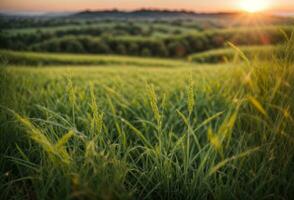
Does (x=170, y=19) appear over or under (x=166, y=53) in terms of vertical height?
over

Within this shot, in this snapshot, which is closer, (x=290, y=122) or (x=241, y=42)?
(x=290, y=122)

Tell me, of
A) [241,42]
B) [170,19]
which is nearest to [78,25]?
[170,19]

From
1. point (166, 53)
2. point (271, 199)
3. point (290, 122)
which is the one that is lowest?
point (166, 53)

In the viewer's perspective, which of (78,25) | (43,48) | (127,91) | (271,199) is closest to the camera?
(271,199)

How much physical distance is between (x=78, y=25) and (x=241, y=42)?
31.1ft

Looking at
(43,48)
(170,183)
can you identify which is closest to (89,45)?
(43,48)

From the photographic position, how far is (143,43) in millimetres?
16828

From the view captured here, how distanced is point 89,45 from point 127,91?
13.0m

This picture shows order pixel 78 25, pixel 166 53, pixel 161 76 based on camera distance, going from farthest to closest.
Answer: pixel 78 25 < pixel 166 53 < pixel 161 76

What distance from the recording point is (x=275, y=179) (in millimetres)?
1444

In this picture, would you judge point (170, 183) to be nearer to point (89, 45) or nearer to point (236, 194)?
point (236, 194)

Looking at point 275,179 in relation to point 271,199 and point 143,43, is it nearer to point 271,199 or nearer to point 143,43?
point 271,199

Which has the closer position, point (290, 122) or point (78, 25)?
point (290, 122)

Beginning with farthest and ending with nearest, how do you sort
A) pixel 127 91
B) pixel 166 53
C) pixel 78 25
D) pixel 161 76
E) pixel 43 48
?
1. pixel 78 25
2. pixel 166 53
3. pixel 43 48
4. pixel 161 76
5. pixel 127 91
